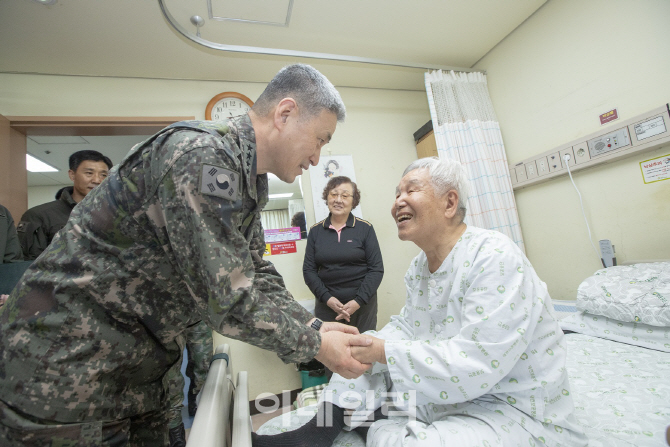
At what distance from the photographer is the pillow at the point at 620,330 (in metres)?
1.52

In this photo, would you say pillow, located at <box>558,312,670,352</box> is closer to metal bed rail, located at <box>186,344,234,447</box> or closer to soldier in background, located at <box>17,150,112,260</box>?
metal bed rail, located at <box>186,344,234,447</box>

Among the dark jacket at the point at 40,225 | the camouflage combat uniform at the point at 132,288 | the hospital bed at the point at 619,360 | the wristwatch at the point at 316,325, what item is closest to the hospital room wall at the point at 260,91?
the dark jacket at the point at 40,225

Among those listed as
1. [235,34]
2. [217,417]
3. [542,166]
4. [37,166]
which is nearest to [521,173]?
[542,166]

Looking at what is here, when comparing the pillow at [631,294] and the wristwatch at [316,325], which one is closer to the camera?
the wristwatch at [316,325]

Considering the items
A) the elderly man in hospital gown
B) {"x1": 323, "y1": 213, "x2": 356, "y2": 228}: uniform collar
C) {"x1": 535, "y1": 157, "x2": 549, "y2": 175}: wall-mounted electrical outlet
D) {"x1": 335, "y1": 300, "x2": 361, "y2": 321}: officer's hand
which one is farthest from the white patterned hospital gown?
{"x1": 535, "y1": 157, "x2": 549, "y2": 175}: wall-mounted electrical outlet

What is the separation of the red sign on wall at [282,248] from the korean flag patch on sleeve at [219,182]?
215 centimetres

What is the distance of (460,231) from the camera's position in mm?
1249

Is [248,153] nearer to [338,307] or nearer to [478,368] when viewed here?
[478,368]

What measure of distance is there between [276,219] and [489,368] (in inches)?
95.5

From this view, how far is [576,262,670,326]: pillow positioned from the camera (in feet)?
4.89

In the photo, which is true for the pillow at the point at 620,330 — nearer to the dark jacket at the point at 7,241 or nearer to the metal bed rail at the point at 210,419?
the metal bed rail at the point at 210,419

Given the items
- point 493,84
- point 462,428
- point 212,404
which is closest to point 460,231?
point 462,428

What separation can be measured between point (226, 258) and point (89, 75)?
2.94 m

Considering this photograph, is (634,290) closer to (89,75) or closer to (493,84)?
(493,84)
